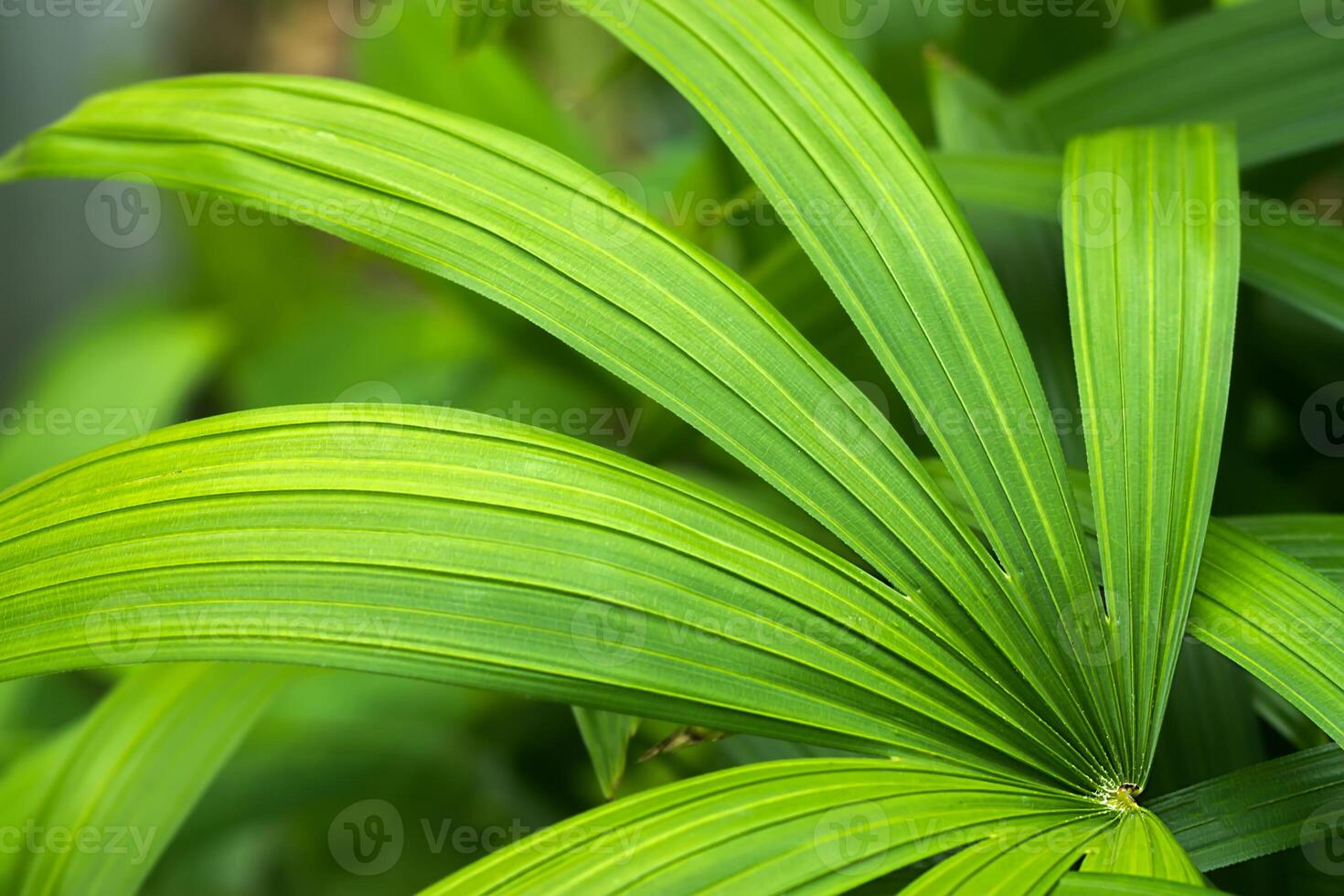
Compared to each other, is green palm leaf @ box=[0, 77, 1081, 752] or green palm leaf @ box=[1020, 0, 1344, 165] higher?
green palm leaf @ box=[1020, 0, 1344, 165]

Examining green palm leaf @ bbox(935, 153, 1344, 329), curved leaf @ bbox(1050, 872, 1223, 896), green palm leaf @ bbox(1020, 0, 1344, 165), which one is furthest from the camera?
green palm leaf @ bbox(1020, 0, 1344, 165)

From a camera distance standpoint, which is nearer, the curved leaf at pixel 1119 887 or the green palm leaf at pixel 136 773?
the curved leaf at pixel 1119 887

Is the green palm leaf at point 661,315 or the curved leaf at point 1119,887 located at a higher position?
the green palm leaf at point 661,315

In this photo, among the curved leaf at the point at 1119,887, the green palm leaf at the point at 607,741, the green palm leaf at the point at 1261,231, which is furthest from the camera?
the green palm leaf at the point at 1261,231

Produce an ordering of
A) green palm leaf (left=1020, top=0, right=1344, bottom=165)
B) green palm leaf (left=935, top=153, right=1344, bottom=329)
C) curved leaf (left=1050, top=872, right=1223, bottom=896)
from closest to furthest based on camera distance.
Result: 1. curved leaf (left=1050, top=872, right=1223, bottom=896)
2. green palm leaf (left=935, top=153, right=1344, bottom=329)
3. green palm leaf (left=1020, top=0, right=1344, bottom=165)

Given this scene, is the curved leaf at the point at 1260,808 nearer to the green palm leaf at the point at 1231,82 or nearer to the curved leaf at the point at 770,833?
the curved leaf at the point at 770,833

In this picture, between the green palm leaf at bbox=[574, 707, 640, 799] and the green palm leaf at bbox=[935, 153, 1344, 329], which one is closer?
the green palm leaf at bbox=[574, 707, 640, 799]

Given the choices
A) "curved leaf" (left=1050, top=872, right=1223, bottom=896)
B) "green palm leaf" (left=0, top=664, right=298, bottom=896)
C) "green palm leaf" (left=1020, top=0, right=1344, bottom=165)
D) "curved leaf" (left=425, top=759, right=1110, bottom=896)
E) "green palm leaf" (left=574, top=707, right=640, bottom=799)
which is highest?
"green palm leaf" (left=1020, top=0, right=1344, bottom=165)

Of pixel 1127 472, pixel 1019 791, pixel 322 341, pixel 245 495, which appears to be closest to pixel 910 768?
pixel 1019 791

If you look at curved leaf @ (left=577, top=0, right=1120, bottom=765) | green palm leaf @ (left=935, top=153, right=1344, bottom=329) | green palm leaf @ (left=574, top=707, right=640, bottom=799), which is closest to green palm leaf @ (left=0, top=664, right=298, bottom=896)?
green palm leaf @ (left=574, top=707, right=640, bottom=799)

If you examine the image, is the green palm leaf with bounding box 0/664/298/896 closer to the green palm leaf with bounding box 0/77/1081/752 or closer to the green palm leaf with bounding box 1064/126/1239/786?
the green palm leaf with bounding box 0/77/1081/752

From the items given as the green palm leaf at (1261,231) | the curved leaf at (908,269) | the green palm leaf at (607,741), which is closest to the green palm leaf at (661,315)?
the curved leaf at (908,269)

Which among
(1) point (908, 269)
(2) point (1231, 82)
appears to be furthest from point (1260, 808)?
(2) point (1231, 82)
